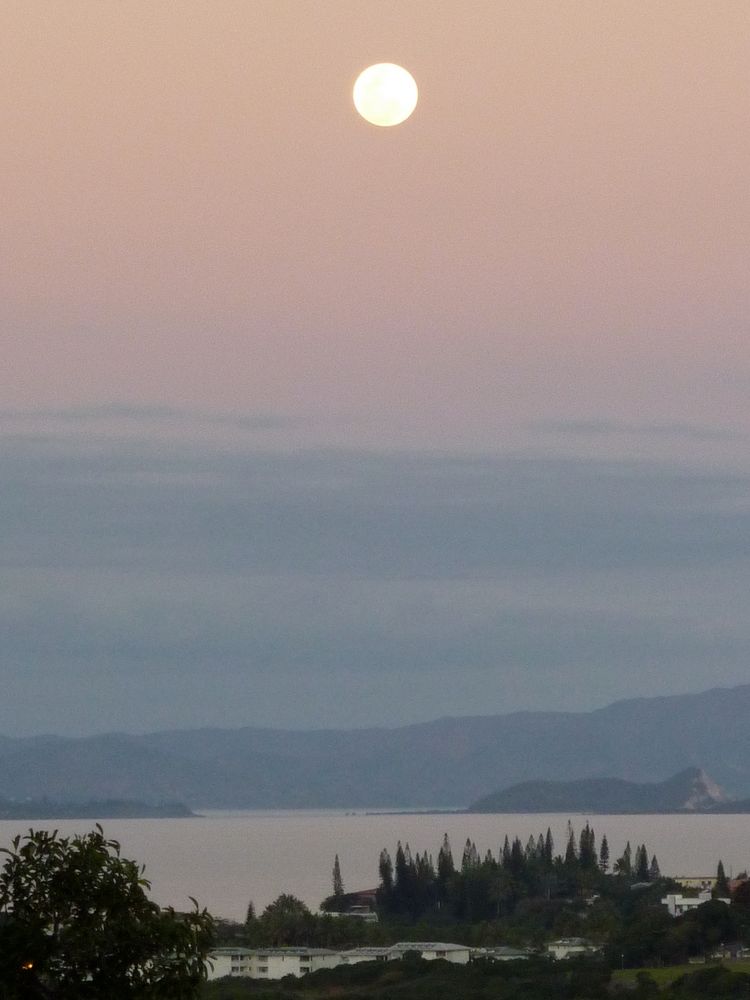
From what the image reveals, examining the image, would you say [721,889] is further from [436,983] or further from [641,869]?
[436,983]

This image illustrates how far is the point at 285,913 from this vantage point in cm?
7969

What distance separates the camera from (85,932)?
12.3m

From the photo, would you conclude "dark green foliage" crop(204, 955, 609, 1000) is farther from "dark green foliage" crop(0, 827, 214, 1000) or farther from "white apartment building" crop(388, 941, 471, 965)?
"dark green foliage" crop(0, 827, 214, 1000)

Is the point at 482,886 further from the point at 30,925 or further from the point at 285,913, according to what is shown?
the point at 30,925

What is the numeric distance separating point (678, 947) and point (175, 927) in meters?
58.1

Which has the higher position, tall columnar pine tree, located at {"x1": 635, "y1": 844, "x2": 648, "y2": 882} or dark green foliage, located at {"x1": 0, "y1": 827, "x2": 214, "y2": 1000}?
tall columnar pine tree, located at {"x1": 635, "y1": 844, "x2": 648, "y2": 882}

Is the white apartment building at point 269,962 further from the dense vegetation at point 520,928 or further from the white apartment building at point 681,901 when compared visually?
the white apartment building at point 681,901

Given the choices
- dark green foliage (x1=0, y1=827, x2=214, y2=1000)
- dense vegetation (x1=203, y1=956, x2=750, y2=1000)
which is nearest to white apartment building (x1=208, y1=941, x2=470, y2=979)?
dense vegetation (x1=203, y1=956, x2=750, y2=1000)

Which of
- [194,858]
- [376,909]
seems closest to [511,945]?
[376,909]

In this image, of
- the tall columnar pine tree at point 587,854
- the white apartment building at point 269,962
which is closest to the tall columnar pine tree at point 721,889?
the tall columnar pine tree at point 587,854

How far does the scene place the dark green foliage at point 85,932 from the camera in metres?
12.3

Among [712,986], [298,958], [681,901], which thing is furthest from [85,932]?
[681,901]

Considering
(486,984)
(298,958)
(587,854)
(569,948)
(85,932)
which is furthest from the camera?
(587,854)

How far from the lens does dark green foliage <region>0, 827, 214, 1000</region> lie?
1230 cm
